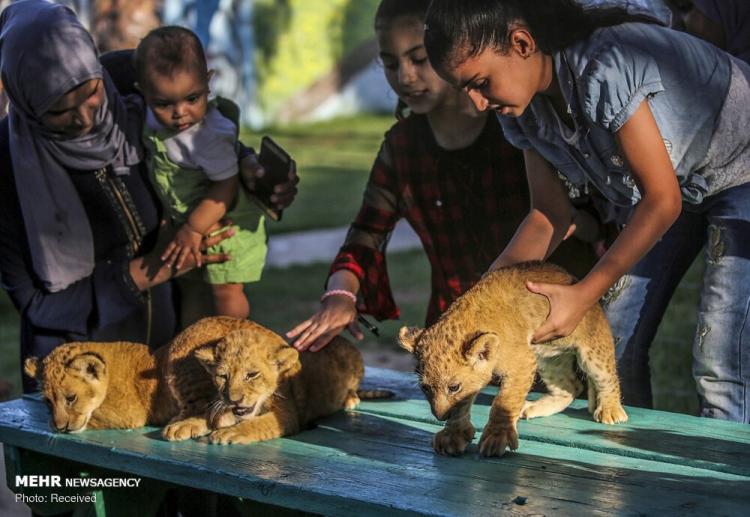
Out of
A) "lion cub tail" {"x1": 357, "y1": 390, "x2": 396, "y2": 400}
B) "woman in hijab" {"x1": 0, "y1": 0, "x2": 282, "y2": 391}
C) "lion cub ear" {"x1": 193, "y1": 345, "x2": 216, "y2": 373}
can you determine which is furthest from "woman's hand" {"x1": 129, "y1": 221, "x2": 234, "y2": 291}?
"lion cub ear" {"x1": 193, "y1": 345, "x2": 216, "y2": 373}

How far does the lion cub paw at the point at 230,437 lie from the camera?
3.52 m

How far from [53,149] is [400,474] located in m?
2.38

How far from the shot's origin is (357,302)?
14.4 feet

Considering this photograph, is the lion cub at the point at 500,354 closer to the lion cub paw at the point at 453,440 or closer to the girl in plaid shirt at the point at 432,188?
the lion cub paw at the point at 453,440

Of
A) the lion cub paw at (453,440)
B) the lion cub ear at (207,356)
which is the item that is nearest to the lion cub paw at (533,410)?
the lion cub paw at (453,440)

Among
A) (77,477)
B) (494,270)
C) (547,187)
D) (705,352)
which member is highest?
(547,187)

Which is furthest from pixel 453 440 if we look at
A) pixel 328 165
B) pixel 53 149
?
pixel 328 165

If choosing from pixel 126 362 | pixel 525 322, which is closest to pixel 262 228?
pixel 126 362

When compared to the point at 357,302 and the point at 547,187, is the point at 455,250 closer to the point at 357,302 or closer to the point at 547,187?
the point at 357,302

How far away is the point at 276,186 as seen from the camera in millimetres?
4703

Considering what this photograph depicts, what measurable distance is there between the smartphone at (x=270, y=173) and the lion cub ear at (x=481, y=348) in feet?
5.97

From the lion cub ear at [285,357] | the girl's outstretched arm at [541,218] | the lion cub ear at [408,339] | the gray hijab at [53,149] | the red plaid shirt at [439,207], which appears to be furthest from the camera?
the gray hijab at [53,149]

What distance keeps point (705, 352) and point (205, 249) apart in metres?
2.16

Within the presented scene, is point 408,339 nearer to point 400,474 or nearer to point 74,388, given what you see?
point 400,474
